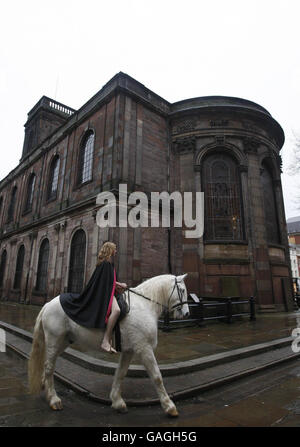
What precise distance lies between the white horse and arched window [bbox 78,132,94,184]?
Result: 39.5 feet

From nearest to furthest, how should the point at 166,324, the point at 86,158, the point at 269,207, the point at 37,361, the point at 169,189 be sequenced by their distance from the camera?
the point at 37,361, the point at 166,324, the point at 169,189, the point at 86,158, the point at 269,207

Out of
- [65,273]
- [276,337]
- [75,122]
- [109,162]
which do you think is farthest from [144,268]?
[75,122]

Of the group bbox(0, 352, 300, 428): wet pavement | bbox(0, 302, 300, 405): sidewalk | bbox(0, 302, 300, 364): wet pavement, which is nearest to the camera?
bbox(0, 352, 300, 428): wet pavement

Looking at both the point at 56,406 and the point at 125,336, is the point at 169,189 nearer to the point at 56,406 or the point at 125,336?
the point at 125,336

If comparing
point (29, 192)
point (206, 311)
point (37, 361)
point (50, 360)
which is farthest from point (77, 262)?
point (29, 192)

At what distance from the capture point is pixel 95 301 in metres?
3.47

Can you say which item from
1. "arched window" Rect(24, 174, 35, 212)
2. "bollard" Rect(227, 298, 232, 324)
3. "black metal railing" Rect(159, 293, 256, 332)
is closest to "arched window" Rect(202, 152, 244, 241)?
"black metal railing" Rect(159, 293, 256, 332)

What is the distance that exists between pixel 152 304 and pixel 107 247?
1.11 meters

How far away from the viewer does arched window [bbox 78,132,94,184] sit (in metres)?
15.1

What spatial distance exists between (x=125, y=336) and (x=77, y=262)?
435 inches

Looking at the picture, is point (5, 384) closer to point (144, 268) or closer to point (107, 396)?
point (107, 396)

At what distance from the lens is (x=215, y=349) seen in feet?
19.7

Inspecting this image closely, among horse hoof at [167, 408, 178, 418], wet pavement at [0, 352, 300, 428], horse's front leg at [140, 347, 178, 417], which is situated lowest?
wet pavement at [0, 352, 300, 428]

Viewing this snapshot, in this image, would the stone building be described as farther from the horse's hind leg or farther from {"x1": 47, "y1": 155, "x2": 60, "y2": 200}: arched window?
the horse's hind leg
